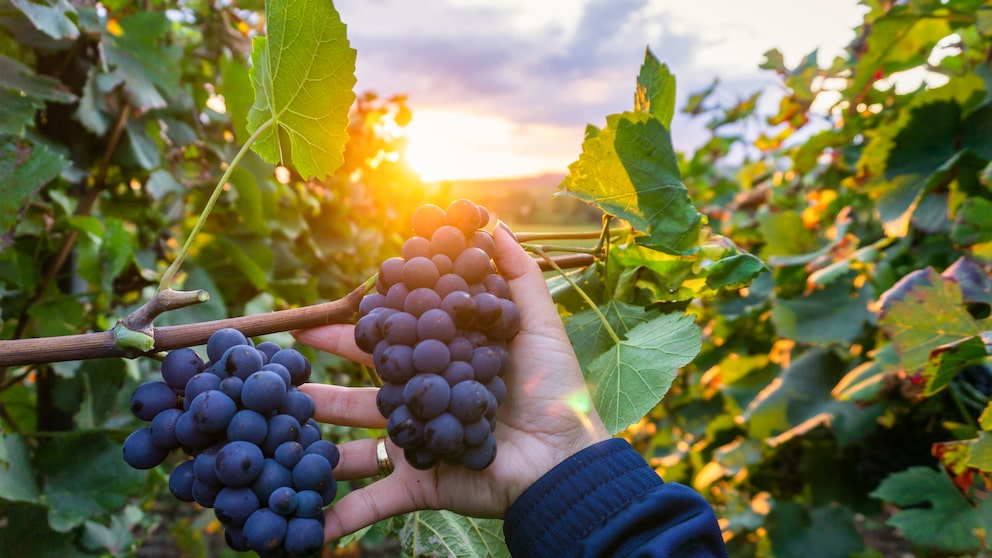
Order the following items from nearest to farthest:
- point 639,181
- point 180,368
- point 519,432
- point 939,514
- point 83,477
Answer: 1. point 180,368
2. point 519,432
3. point 639,181
4. point 83,477
5. point 939,514

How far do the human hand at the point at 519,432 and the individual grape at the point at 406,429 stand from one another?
19 cm

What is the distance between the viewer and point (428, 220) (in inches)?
38.0

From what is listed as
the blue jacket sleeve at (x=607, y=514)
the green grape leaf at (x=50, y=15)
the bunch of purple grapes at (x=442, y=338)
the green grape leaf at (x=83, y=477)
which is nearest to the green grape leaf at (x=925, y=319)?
the blue jacket sleeve at (x=607, y=514)

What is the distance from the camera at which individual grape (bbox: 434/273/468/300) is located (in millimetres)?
897

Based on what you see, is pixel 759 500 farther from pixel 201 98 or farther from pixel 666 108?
pixel 201 98

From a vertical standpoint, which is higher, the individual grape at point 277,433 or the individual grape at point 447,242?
the individual grape at point 447,242

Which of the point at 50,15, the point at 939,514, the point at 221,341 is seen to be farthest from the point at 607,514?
the point at 50,15

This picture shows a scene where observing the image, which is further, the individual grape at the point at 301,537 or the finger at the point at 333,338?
the finger at the point at 333,338

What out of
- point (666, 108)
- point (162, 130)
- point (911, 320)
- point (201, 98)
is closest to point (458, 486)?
point (666, 108)

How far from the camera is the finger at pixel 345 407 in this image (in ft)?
3.76

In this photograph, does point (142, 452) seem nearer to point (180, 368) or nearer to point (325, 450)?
point (180, 368)

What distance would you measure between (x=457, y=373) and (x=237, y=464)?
304 mm

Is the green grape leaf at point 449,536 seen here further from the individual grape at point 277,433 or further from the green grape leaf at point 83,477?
the green grape leaf at point 83,477

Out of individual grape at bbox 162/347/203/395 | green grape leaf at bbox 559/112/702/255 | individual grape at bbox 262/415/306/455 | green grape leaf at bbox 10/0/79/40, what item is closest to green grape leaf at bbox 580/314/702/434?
green grape leaf at bbox 559/112/702/255
